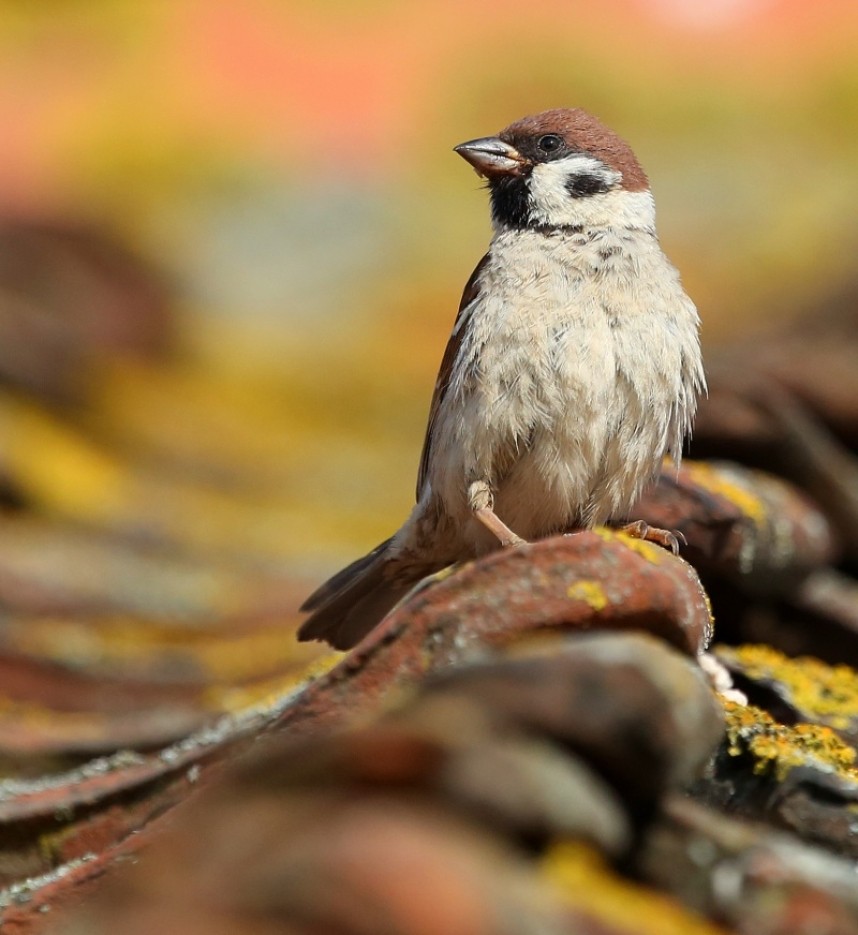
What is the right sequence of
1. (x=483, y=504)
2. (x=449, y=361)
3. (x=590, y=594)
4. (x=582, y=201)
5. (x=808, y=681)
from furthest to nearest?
1. (x=582, y=201)
2. (x=449, y=361)
3. (x=483, y=504)
4. (x=808, y=681)
5. (x=590, y=594)

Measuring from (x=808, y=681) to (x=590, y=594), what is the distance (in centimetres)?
97

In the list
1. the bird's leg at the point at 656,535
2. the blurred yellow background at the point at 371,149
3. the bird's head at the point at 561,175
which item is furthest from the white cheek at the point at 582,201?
the blurred yellow background at the point at 371,149

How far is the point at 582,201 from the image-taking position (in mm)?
3066

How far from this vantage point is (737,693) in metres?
2.14

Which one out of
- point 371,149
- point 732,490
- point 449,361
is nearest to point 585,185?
point 449,361

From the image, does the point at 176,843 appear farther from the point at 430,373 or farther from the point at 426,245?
the point at 426,245

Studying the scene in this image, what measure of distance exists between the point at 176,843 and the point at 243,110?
7833 millimetres

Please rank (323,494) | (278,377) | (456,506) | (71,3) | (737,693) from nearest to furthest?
(737,693) < (456,506) < (323,494) < (278,377) < (71,3)

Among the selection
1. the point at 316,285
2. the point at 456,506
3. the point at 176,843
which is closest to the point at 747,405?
the point at 456,506

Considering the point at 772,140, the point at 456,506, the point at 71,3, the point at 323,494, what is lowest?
the point at 323,494

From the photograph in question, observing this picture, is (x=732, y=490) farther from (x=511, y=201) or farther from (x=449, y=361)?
(x=511, y=201)

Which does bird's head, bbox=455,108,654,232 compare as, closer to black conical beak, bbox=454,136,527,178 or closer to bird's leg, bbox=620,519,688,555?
black conical beak, bbox=454,136,527,178

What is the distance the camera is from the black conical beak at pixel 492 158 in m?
3.20

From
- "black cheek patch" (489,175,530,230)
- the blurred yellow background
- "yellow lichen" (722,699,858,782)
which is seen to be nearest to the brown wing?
"black cheek patch" (489,175,530,230)
